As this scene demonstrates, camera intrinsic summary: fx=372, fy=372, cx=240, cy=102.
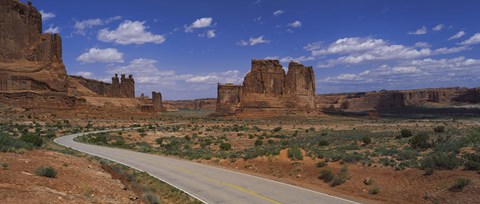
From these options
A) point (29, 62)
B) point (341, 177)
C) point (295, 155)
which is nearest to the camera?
point (341, 177)

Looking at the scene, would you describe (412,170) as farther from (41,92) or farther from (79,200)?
(41,92)

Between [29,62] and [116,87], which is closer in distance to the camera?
[29,62]

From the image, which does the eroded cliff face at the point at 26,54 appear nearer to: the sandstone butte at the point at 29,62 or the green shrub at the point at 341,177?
the sandstone butte at the point at 29,62

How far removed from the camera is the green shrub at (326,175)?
48.2 ft

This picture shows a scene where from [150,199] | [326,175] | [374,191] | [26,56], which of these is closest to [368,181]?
[374,191]

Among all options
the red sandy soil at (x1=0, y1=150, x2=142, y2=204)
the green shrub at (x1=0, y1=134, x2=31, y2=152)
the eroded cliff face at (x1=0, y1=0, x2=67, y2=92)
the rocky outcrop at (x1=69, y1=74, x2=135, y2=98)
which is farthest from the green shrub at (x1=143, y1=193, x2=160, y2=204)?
the rocky outcrop at (x1=69, y1=74, x2=135, y2=98)

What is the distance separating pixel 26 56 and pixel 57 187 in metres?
59.8

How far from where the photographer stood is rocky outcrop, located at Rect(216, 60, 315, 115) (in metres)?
92.2

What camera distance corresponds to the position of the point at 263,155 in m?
20.9

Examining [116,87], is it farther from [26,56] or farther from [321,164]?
[321,164]

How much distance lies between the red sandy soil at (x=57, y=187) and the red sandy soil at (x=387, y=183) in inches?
267

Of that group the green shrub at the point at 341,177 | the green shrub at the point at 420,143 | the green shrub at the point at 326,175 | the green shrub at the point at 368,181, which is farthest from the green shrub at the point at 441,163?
the green shrub at the point at 420,143

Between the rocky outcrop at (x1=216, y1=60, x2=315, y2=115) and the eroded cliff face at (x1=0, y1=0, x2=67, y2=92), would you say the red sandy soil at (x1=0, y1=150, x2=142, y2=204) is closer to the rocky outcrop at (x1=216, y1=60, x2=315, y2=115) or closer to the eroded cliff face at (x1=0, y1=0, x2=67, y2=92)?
the eroded cliff face at (x1=0, y1=0, x2=67, y2=92)

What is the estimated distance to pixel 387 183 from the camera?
1303 centimetres
